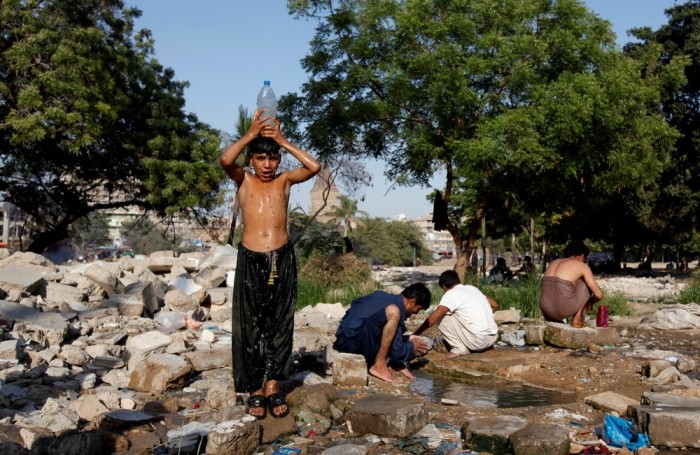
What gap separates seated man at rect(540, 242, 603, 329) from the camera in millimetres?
7750

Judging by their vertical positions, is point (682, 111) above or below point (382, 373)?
above

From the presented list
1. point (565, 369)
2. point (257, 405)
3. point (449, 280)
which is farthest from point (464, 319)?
point (257, 405)

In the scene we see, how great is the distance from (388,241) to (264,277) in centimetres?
5694

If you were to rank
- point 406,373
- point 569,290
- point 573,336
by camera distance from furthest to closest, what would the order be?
1. point 569,290
2. point 573,336
3. point 406,373

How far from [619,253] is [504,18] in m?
22.5

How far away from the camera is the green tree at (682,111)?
80.3 ft

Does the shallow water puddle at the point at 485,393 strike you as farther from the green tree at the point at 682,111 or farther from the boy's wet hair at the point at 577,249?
the green tree at the point at 682,111

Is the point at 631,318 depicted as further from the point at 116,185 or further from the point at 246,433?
the point at 116,185

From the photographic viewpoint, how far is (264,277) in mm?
4496

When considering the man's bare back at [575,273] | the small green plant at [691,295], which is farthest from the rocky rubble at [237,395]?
the small green plant at [691,295]

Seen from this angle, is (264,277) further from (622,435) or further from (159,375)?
(622,435)

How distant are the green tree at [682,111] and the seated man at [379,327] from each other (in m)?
21.2

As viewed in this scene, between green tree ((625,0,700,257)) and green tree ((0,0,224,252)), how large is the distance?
16547 millimetres

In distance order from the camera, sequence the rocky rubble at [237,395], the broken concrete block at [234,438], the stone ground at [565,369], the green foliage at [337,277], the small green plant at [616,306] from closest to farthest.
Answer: the broken concrete block at [234,438]
the rocky rubble at [237,395]
the stone ground at [565,369]
the small green plant at [616,306]
the green foliage at [337,277]
